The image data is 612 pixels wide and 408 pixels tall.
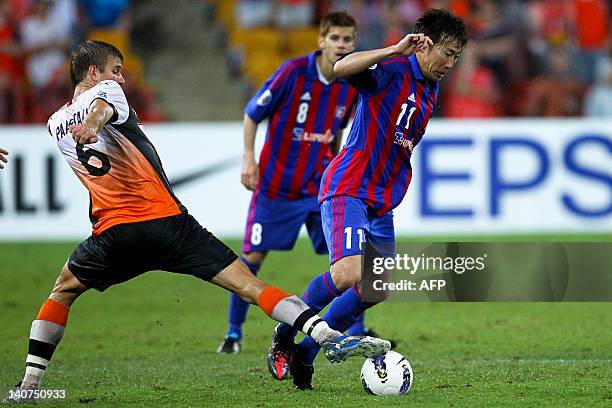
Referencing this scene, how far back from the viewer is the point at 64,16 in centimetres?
1672

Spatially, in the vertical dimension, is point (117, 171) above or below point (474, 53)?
below

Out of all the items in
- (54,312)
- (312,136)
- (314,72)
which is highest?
(314,72)

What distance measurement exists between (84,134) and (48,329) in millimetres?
1229

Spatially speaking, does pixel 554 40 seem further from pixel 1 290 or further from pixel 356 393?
pixel 356 393

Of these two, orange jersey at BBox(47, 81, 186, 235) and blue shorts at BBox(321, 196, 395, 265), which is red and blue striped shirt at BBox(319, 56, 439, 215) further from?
orange jersey at BBox(47, 81, 186, 235)

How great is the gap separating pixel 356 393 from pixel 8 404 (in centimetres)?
186

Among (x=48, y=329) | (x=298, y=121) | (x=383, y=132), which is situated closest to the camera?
(x=48, y=329)

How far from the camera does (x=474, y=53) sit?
54.1ft

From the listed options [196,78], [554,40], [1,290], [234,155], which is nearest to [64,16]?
[196,78]

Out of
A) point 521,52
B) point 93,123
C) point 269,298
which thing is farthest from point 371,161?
point 521,52

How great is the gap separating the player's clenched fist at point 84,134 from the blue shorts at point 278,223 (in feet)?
9.59

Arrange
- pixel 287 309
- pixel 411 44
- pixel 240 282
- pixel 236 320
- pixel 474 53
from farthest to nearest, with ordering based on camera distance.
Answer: pixel 474 53 → pixel 236 320 → pixel 240 282 → pixel 287 309 → pixel 411 44

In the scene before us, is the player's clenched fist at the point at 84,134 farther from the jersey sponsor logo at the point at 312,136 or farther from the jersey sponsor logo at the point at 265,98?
the jersey sponsor logo at the point at 312,136

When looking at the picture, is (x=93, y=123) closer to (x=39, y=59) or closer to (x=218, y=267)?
(x=218, y=267)
